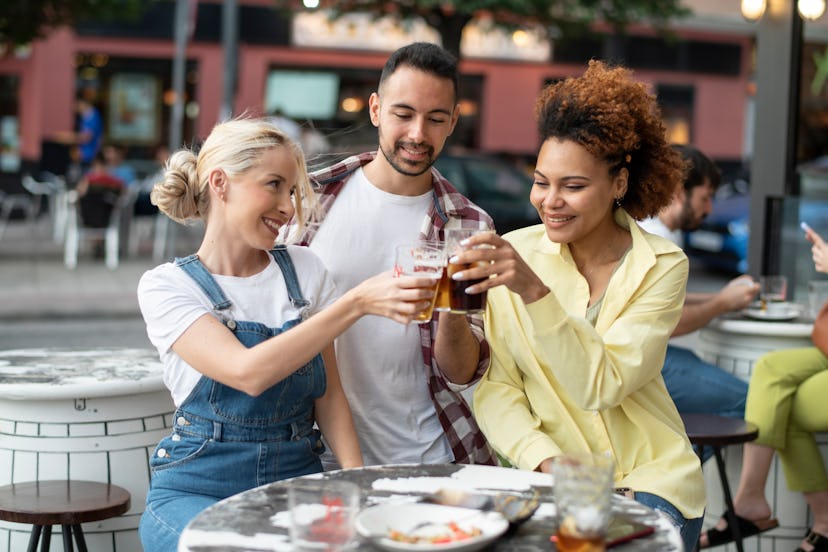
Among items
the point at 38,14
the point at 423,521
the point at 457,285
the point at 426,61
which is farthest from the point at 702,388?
the point at 38,14

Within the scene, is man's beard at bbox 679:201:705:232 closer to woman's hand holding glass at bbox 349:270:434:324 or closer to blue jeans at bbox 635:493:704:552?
blue jeans at bbox 635:493:704:552

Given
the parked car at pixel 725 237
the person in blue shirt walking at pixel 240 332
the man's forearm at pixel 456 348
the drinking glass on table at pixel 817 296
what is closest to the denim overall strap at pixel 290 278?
the person in blue shirt walking at pixel 240 332

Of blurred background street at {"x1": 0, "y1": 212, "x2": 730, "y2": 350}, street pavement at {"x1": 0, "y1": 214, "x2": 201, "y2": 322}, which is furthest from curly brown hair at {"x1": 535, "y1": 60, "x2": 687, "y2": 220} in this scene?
street pavement at {"x1": 0, "y1": 214, "x2": 201, "y2": 322}

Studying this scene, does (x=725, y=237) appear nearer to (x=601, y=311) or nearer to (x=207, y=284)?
(x=601, y=311)

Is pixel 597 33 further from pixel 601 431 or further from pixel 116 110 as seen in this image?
pixel 601 431

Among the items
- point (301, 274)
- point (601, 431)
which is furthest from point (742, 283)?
point (301, 274)

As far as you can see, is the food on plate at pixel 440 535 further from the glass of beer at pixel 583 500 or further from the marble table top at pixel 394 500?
the glass of beer at pixel 583 500

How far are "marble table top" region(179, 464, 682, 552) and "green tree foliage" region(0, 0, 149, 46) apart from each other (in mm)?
11127

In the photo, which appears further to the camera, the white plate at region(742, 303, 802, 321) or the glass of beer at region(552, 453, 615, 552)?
the white plate at region(742, 303, 802, 321)

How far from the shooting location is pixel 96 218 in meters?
13.3

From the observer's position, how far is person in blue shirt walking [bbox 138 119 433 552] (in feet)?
8.87

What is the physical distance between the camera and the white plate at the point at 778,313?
4773mm

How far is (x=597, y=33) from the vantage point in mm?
14352

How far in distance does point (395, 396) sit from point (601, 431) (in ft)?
2.07
